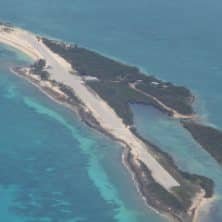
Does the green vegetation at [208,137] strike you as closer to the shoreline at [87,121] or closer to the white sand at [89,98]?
the white sand at [89,98]

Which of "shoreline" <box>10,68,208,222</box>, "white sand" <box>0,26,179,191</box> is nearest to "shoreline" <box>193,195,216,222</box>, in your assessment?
"shoreline" <box>10,68,208,222</box>

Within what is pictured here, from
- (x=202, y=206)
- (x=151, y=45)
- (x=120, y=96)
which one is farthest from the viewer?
(x=151, y=45)

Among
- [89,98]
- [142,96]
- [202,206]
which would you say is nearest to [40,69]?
[89,98]

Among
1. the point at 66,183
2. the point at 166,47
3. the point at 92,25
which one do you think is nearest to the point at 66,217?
the point at 66,183

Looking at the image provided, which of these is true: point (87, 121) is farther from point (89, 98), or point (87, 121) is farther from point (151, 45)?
point (151, 45)

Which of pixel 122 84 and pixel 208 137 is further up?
pixel 122 84

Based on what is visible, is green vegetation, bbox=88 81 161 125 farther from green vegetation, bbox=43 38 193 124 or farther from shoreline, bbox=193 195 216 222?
shoreline, bbox=193 195 216 222

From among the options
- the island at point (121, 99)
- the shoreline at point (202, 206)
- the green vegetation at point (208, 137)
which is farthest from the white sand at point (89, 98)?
the green vegetation at point (208, 137)

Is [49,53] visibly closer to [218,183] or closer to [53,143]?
[53,143]
